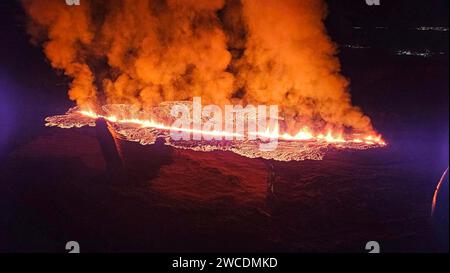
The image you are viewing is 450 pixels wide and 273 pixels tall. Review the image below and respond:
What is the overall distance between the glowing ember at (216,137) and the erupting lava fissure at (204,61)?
0.05 meters

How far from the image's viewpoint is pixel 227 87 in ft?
30.7

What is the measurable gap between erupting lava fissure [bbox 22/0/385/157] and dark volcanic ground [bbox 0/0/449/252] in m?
1.13

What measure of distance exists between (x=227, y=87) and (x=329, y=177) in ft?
13.3

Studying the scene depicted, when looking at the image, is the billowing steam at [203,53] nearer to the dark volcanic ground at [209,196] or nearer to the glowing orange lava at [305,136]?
the glowing orange lava at [305,136]

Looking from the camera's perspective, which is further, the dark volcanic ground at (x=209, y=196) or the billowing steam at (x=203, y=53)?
the billowing steam at (x=203, y=53)

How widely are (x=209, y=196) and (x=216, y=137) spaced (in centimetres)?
304

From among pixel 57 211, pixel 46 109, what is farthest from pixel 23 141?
pixel 57 211

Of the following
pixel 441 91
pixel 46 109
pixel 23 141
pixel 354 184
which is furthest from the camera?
pixel 441 91

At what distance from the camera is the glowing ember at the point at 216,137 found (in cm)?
770

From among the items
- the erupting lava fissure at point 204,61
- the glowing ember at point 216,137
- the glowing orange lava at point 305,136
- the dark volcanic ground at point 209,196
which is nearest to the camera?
the dark volcanic ground at point 209,196

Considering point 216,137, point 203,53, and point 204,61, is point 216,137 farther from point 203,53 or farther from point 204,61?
point 203,53

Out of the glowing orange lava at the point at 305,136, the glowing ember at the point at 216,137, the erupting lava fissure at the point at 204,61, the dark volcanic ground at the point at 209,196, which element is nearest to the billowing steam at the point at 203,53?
the erupting lava fissure at the point at 204,61

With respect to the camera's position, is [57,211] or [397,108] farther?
[397,108]
